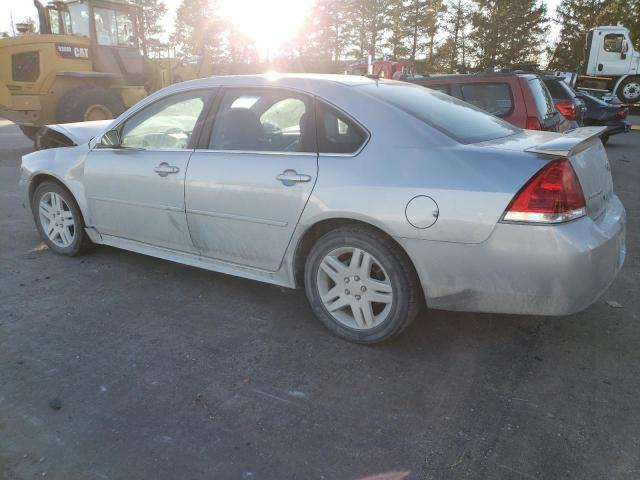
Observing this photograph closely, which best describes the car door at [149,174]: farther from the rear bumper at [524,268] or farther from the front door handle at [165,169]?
the rear bumper at [524,268]

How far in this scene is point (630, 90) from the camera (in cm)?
2361

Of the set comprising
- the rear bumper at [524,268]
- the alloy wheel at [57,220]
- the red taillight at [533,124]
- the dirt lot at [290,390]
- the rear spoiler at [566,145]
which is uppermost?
the rear spoiler at [566,145]

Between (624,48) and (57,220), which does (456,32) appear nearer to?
(624,48)

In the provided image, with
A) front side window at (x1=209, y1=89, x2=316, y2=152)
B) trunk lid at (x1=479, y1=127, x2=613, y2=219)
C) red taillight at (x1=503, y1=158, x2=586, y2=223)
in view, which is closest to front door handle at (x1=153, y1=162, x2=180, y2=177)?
front side window at (x1=209, y1=89, x2=316, y2=152)

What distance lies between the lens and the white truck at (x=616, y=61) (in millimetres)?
23219

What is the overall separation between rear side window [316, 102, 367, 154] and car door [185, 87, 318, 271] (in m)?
0.06

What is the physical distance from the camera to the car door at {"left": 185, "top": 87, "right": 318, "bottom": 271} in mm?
3287

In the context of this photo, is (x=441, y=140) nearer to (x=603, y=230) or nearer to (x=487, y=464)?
(x=603, y=230)

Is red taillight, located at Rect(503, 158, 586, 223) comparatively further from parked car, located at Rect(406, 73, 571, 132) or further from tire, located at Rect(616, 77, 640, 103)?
tire, located at Rect(616, 77, 640, 103)

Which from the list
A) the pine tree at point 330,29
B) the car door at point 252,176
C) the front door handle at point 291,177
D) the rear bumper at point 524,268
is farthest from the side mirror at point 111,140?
the pine tree at point 330,29

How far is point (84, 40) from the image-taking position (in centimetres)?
1198

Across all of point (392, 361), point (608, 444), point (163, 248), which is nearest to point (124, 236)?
point (163, 248)

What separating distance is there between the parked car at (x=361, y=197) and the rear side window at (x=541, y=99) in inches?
125

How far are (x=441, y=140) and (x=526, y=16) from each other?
44914mm
